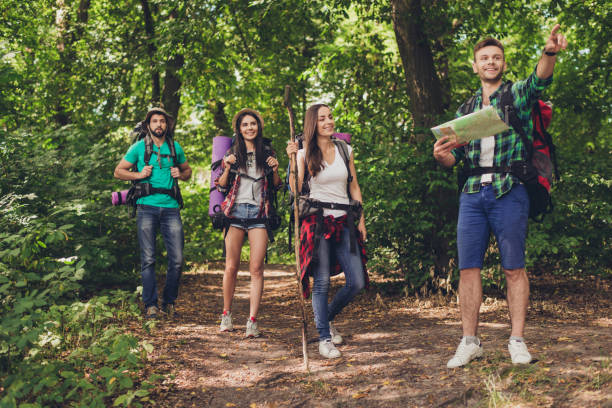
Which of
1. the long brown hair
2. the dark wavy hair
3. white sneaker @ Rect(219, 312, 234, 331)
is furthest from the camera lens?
white sneaker @ Rect(219, 312, 234, 331)

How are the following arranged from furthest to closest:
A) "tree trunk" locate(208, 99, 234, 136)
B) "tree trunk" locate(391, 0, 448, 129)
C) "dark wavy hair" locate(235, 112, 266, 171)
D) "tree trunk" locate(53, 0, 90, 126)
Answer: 1. "tree trunk" locate(208, 99, 234, 136)
2. "tree trunk" locate(53, 0, 90, 126)
3. "tree trunk" locate(391, 0, 448, 129)
4. "dark wavy hair" locate(235, 112, 266, 171)

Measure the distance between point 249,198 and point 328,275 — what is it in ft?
4.39

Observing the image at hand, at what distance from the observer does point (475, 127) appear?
145 inches

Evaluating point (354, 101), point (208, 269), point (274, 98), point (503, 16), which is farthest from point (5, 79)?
point (274, 98)

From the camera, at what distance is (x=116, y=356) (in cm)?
371

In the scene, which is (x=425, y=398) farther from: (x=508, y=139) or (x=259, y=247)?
(x=259, y=247)

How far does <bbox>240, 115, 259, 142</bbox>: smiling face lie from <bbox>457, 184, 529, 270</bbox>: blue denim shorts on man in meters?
2.47

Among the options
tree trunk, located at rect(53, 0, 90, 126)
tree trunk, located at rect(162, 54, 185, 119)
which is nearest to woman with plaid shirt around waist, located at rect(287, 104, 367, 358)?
tree trunk, located at rect(162, 54, 185, 119)

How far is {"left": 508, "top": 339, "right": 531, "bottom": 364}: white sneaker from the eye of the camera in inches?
144

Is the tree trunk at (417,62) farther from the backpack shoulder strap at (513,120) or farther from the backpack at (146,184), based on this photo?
the backpack shoulder strap at (513,120)

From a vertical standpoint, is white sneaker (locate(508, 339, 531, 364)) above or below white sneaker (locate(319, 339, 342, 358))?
above

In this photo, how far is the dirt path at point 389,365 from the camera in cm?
338

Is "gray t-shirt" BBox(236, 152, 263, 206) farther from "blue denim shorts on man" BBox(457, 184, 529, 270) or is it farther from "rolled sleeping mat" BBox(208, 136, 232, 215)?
"blue denim shorts on man" BBox(457, 184, 529, 270)

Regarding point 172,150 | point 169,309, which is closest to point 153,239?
point 169,309
